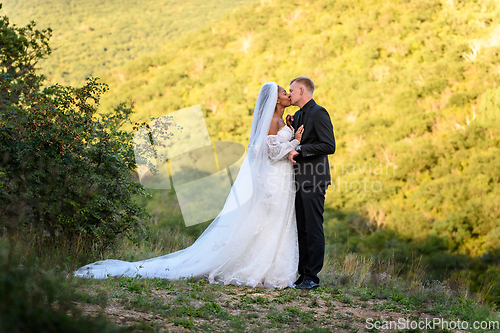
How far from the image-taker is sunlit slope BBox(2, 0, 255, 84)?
3288 centimetres

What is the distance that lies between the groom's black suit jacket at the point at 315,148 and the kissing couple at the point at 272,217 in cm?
1

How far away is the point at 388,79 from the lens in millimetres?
26281

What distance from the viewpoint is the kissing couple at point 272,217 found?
439 centimetres

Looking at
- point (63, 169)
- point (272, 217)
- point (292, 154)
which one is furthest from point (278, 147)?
point (63, 169)

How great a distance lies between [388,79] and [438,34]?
21.1 ft

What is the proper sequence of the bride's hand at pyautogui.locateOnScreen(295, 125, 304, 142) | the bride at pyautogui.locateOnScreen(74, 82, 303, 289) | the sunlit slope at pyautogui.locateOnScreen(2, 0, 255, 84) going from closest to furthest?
the bride at pyautogui.locateOnScreen(74, 82, 303, 289)
the bride's hand at pyautogui.locateOnScreen(295, 125, 304, 142)
the sunlit slope at pyautogui.locateOnScreen(2, 0, 255, 84)

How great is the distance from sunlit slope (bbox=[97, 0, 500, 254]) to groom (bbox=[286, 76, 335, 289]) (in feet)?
46.0

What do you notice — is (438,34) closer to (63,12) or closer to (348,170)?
(348,170)

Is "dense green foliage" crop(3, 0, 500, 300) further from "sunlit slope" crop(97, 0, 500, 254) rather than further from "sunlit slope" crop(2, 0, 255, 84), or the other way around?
"sunlit slope" crop(2, 0, 255, 84)

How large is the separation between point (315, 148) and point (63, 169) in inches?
122

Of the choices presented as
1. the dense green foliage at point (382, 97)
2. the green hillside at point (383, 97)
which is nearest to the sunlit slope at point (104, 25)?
the dense green foliage at point (382, 97)

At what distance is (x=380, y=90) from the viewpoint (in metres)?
25.7

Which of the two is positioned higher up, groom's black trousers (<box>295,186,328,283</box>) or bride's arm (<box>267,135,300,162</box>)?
bride's arm (<box>267,135,300,162</box>)

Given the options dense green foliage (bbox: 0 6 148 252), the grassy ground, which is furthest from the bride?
dense green foliage (bbox: 0 6 148 252)
